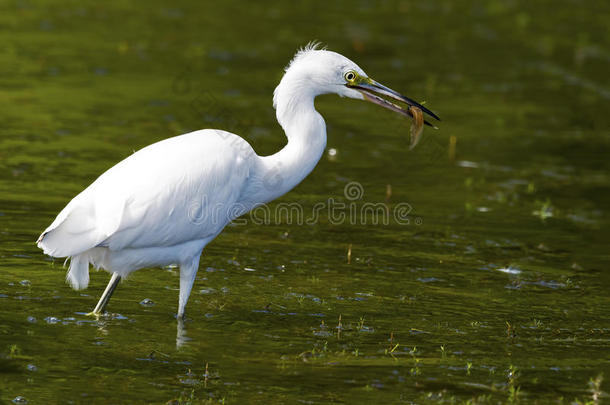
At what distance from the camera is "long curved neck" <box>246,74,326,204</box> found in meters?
8.85

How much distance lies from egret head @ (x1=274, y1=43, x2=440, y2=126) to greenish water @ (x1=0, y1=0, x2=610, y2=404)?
1.88m

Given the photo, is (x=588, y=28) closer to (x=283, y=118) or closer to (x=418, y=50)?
(x=418, y=50)

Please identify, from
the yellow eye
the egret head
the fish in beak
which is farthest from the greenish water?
the yellow eye

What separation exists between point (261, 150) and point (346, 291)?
215 inches

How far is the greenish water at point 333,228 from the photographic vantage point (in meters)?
7.35

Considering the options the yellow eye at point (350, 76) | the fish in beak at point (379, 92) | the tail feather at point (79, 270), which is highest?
the yellow eye at point (350, 76)

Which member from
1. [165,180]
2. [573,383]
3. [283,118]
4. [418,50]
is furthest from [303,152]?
[418,50]

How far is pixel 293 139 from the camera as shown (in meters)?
8.97

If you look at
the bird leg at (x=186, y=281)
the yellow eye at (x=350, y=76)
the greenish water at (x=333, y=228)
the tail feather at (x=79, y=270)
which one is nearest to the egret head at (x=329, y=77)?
the yellow eye at (x=350, y=76)

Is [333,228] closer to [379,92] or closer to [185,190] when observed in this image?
[379,92]

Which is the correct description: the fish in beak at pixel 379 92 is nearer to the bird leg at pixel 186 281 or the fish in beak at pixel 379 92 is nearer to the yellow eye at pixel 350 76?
the yellow eye at pixel 350 76

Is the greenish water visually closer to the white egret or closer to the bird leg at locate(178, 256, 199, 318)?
the bird leg at locate(178, 256, 199, 318)

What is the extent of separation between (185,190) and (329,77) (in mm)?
1697

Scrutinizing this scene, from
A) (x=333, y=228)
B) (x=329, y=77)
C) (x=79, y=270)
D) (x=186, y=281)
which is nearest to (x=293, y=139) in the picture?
(x=329, y=77)
